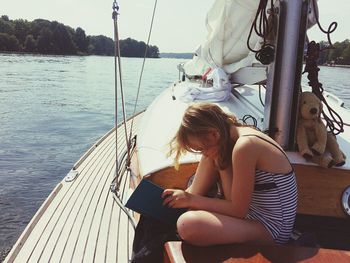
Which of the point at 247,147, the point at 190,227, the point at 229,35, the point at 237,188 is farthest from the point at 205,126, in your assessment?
the point at 229,35

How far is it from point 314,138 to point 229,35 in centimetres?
204

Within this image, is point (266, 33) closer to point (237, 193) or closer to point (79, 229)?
point (237, 193)

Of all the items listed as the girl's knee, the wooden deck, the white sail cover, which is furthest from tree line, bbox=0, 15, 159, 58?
the girl's knee

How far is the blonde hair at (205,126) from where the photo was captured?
76.3 inches

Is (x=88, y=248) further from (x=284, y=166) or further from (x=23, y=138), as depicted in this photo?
(x=23, y=138)

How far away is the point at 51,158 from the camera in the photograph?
304 inches

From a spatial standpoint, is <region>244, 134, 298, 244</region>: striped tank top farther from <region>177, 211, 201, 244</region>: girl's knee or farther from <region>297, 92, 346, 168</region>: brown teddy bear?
<region>297, 92, 346, 168</region>: brown teddy bear

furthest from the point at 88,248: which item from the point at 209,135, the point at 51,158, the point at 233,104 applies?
the point at 51,158

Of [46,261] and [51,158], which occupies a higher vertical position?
[46,261]

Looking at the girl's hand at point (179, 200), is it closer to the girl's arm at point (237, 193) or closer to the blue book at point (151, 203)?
the girl's arm at point (237, 193)

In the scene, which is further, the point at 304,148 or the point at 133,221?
the point at 133,221

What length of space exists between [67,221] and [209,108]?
6.58ft

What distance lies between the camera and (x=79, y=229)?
324cm

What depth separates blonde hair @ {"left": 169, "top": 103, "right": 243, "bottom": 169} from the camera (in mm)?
1938
